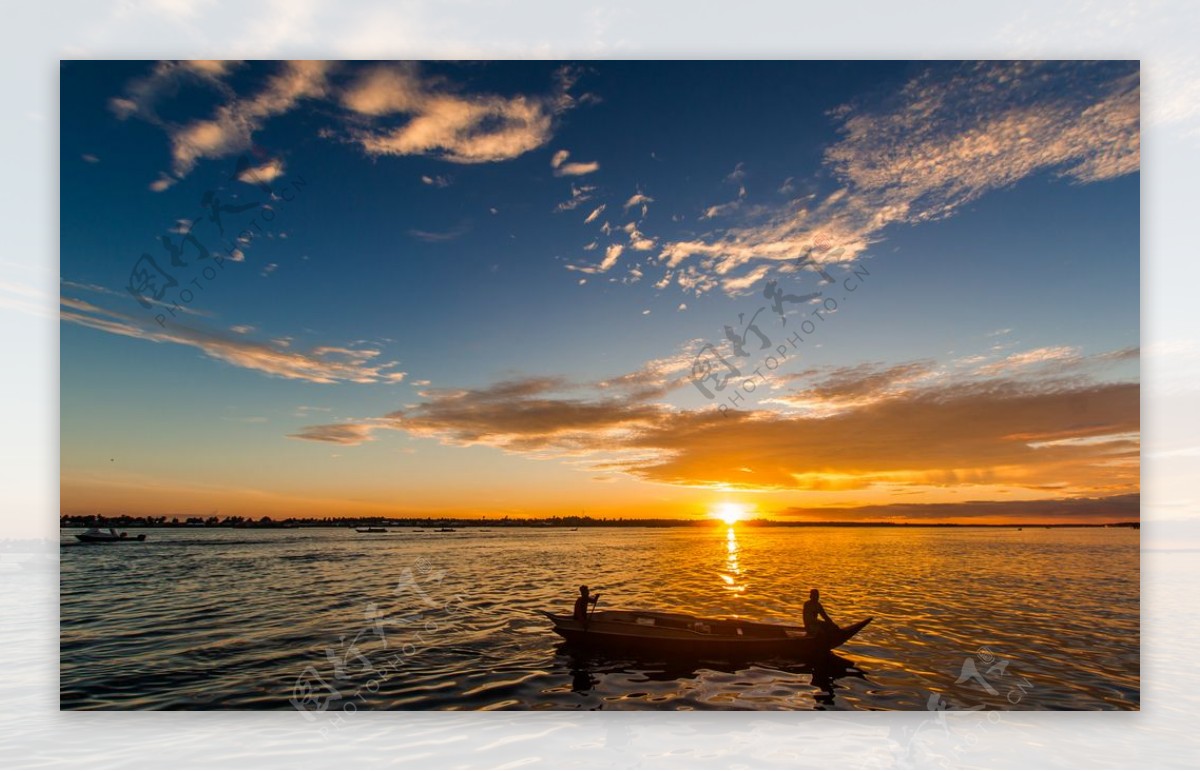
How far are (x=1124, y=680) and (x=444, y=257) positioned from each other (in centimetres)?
1174

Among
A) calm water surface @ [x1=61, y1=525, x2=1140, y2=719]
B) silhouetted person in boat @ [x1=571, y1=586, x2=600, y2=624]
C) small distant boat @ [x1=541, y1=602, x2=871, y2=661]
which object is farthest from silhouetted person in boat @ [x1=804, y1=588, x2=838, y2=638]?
silhouetted person in boat @ [x1=571, y1=586, x2=600, y2=624]

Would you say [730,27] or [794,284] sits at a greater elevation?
[730,27]

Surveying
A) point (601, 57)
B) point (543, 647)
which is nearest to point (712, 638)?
point (543, 647)

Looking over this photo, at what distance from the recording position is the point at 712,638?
995 centimetres

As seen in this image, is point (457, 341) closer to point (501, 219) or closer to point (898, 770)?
point (501, 219)

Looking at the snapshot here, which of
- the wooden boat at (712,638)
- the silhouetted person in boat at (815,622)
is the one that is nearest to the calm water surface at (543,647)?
the wooden boat at (712,638)

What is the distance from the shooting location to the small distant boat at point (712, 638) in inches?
389

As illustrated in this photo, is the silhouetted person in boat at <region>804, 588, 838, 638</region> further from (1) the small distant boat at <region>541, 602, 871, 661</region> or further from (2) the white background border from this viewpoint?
(2) the white background border

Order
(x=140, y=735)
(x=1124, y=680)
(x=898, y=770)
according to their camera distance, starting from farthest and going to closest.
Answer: (x=1124, y=680), (x=140, y=735), (x=898, y=770)

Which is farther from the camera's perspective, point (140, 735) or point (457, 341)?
point (457, 341)

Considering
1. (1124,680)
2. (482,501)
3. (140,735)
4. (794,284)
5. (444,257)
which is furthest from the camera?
(482,501)

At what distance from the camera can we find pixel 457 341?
34.6 feet

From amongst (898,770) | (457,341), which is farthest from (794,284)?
(898,770)

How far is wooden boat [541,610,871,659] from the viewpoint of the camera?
9891 millimetres
